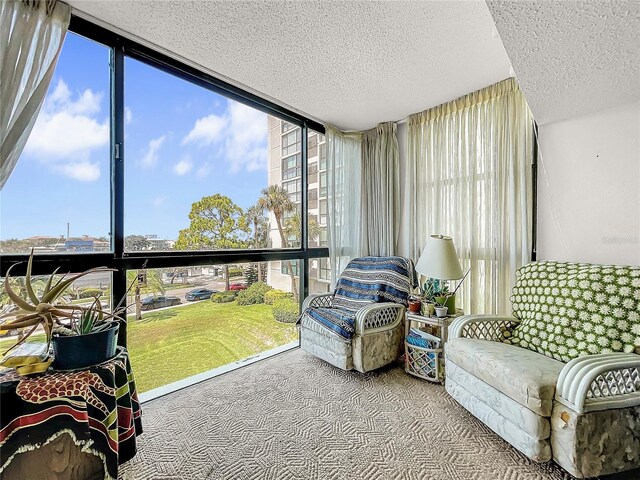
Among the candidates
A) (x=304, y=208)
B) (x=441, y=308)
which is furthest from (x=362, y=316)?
(x=304, y=208)

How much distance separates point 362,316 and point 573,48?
207 centimetres

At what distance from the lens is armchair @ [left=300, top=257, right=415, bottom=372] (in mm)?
2326

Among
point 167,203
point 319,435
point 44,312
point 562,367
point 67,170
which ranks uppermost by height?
point 67,170

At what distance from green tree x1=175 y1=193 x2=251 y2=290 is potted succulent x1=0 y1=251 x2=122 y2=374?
99 centimetres

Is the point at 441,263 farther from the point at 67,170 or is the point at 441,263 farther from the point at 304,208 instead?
the point at 67,170

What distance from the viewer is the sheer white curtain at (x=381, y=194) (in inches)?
131

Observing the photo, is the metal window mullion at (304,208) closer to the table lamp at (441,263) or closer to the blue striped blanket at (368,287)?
the blue striped blanket at (368,287)

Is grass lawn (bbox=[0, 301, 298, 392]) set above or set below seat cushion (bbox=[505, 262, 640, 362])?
below

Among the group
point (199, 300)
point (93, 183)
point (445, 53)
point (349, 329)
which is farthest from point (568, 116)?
point (93, 183)

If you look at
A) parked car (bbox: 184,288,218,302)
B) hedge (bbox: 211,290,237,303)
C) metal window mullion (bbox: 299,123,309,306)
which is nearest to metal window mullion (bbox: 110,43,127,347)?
parked car (bbox: 184,288,218,302)

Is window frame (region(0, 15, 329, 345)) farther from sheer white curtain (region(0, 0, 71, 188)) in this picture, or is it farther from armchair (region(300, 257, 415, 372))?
armchair (region(300, 257, 415, 372))

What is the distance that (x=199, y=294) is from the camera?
8.14ft

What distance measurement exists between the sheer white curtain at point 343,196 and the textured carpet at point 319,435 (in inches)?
60.3

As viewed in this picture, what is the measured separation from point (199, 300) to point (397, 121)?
2.94 metres
